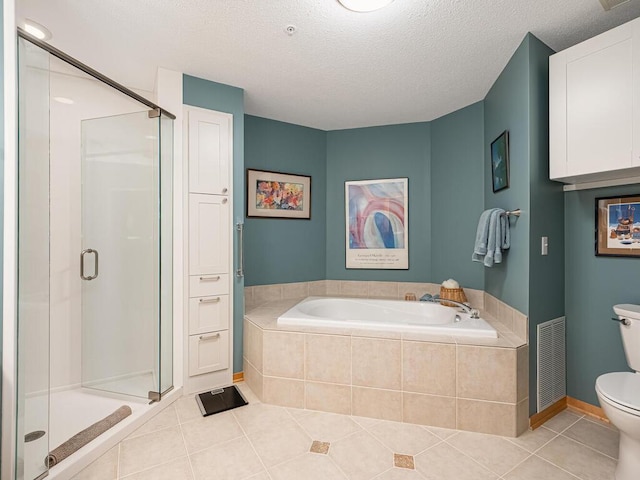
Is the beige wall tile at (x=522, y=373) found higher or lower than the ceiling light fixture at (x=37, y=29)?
lower

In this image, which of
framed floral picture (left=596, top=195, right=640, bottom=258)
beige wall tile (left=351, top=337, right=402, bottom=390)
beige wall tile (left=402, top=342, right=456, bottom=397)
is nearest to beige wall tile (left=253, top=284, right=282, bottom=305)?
beige wall tile (left=351, top=337, right=402, bottom=390)

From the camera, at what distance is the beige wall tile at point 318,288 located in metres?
3.55

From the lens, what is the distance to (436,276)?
3340 mm

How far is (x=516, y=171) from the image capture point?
2.16 m

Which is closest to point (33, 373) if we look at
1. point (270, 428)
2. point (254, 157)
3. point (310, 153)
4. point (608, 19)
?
point (270, 428)

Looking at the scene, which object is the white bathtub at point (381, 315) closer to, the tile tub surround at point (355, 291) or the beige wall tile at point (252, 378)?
the tile tub surround at point (355, 291)

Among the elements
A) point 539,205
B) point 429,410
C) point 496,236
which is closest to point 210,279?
point 429,410

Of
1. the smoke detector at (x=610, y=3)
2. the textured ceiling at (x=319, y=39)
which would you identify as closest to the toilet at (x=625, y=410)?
Answer: the smoke detector at (x=610, y=3)

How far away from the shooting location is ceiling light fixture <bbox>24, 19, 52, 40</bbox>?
6.16 feet

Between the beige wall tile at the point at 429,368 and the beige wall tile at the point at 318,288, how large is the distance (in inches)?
63.5

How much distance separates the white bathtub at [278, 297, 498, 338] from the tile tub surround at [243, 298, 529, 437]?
2.9 inches

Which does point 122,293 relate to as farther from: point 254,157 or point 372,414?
point 372,414

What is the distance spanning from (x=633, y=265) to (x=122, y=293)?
3.49 metres

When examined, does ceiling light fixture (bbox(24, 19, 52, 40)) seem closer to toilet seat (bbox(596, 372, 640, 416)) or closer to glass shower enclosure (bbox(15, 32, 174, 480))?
glass shower enclosure (bbox(15, 32, 174, 480))
